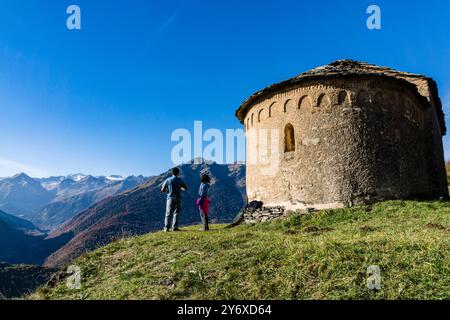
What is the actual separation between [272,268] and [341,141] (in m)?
7.51

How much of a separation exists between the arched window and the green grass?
486 cm

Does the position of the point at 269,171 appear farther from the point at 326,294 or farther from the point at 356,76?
the point at 326,294

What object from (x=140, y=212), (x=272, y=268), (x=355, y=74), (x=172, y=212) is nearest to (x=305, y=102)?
(x=355, y=74)

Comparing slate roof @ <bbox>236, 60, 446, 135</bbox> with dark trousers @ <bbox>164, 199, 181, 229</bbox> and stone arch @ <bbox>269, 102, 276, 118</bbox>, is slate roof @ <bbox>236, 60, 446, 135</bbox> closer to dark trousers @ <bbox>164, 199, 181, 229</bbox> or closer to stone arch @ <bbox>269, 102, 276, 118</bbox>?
stone arch @ <bbox>269, 102, 276, 118</bbox>

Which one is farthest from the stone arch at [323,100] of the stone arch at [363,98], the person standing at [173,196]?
the person standing at [173,196]

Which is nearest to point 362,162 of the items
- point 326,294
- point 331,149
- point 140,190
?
point 331,149

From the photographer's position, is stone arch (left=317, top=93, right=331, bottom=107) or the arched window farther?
the arched window

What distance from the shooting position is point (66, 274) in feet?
24.0

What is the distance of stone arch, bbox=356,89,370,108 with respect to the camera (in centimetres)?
1177

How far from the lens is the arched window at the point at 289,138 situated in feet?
40.5

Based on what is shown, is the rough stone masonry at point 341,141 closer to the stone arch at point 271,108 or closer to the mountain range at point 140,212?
the stone arch at point 271,108

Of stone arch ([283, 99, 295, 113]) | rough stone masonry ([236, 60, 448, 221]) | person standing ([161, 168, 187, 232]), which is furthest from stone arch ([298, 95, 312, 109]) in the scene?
person standing ([161, 168, 187, 232])

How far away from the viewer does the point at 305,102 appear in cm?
1215

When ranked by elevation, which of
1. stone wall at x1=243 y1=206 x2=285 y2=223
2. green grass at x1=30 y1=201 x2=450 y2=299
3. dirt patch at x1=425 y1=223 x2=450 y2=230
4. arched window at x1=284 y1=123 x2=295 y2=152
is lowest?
green grass at x1=30 y1=201 x2=450 y2=299
